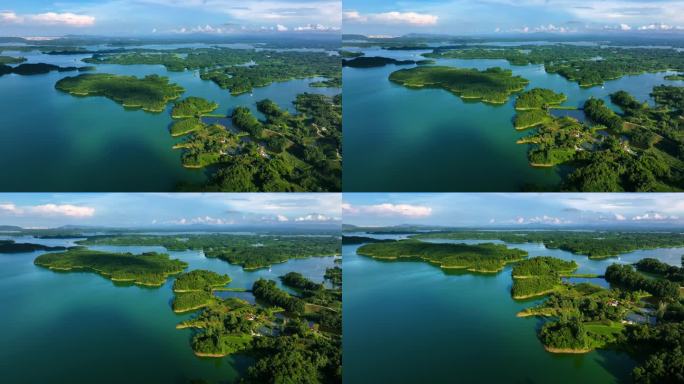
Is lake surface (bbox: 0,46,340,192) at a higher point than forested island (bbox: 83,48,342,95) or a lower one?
lower

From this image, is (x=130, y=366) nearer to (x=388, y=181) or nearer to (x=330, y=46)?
(x=388, y=181)

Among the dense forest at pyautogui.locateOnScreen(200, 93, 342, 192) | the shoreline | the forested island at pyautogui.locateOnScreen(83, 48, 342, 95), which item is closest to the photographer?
the shoreline

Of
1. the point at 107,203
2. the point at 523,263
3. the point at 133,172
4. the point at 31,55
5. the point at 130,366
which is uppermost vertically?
the point at 31,55

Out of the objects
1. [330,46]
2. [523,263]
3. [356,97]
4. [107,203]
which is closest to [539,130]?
[523,263]

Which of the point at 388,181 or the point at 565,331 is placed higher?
the point at 388,181

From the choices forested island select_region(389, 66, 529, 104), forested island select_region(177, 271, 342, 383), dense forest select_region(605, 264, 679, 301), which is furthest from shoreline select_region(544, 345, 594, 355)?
forested island select_region(389, 66, 529, 104)

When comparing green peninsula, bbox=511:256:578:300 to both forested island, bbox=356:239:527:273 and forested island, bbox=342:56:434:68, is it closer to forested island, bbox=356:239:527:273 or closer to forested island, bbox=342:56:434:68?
forested island, bbox=356:239:527:273

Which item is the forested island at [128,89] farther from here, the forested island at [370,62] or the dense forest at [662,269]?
the dense forest at [662,269]
